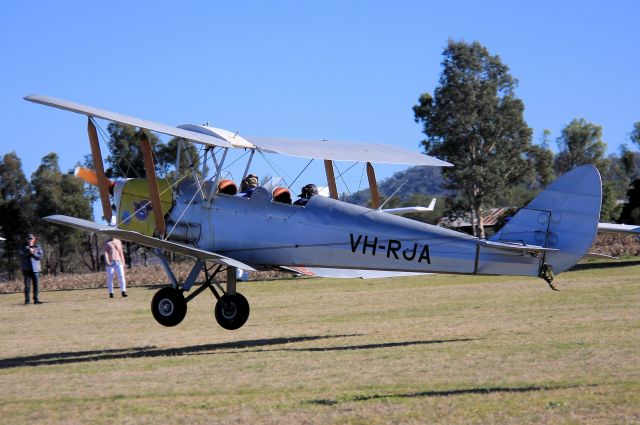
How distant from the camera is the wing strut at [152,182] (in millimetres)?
12430

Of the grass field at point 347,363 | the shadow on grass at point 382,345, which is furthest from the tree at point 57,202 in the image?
the shadow on grass at point 382,345

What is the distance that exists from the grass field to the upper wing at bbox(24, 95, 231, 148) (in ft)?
9.19

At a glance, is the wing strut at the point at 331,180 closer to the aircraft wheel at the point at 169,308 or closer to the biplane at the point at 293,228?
the biplane at the point at 293,228

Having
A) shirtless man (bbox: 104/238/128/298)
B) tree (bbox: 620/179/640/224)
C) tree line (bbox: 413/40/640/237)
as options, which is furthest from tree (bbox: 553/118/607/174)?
shirtless man (bbox: 104/238/128/298)

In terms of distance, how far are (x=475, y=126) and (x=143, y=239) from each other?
4870 centimetres

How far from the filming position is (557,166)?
9481 centimetres

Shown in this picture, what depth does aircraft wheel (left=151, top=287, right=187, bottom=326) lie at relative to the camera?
12516mm

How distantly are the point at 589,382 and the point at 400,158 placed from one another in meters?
7.00

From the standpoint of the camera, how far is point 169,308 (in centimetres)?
1255

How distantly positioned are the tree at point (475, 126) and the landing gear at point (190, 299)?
45814 mm

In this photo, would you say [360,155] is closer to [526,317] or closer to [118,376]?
[526,317]

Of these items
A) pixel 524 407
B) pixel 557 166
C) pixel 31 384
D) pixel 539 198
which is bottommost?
pixel 31 384

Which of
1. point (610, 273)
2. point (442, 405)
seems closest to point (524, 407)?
point (442, 405)

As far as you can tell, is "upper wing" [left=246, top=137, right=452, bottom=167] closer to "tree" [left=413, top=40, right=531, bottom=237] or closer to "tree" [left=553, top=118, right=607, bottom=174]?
"tree" [left=413, top=40, right=531, bottom=237]
